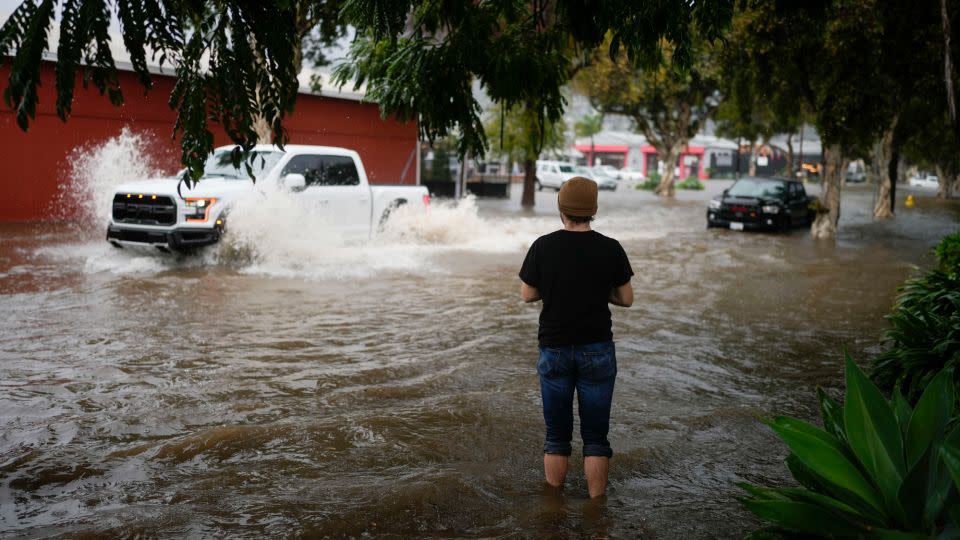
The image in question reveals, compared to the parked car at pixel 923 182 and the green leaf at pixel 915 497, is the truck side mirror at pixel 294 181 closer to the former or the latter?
the green leaf at pixel 915 497

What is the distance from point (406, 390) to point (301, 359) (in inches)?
54.7

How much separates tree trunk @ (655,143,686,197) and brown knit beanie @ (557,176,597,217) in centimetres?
4060

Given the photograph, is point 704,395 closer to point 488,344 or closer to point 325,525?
point 488,344

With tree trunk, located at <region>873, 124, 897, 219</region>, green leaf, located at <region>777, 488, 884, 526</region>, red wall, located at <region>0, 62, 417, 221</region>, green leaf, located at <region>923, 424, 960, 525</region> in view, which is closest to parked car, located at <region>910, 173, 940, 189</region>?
tree trunk, located at <region>873, 124, 897, 219</region>

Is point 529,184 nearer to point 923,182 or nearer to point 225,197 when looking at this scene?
point 225,197

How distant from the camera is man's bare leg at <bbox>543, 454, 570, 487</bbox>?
4734mm

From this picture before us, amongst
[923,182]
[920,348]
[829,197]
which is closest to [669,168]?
[829,197]

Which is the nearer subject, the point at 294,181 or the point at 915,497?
the point at 915,497

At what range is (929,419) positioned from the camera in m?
3.18

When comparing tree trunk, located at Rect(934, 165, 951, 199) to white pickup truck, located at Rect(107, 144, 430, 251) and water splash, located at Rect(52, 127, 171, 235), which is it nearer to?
water splash, located at Rect(52, 127, 171, 235)

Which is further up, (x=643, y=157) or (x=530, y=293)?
(x=643, y=157)

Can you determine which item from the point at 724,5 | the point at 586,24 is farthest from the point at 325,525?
the point at 724,5

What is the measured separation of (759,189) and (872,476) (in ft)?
78.7

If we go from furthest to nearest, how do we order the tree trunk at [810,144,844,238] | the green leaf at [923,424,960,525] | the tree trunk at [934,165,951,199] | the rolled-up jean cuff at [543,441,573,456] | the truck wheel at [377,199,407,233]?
1. the tree trunk at [934,165,951,199]
2. the tree trunk at [810,144,844,238]
3. the truck wheel at [377,199,407,233]
4. the rolled-up jean cuff at [543,441,573,456]
5. the green leaf at [923,424,960,525]
